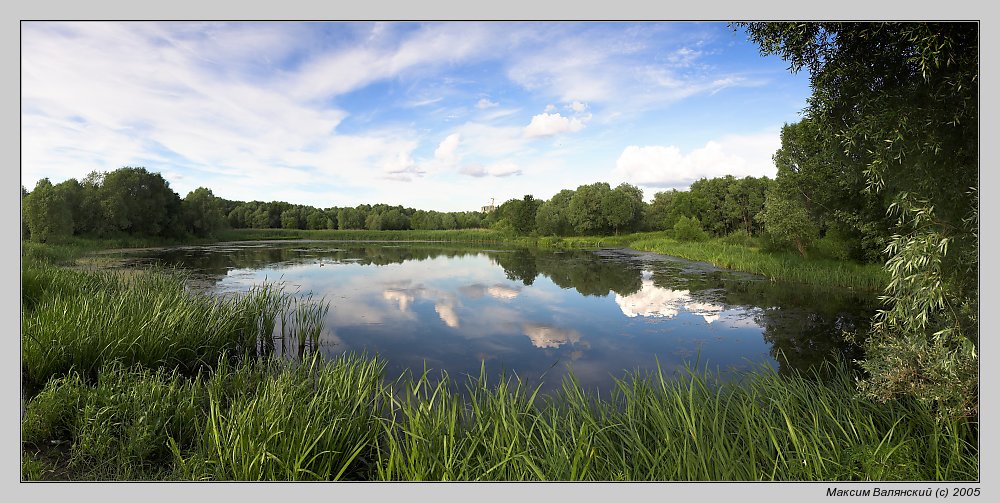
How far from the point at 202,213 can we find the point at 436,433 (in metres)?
34.1

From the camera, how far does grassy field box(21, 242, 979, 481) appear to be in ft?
10.2

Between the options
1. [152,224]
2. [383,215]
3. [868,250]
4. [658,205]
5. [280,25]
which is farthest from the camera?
[658,205]

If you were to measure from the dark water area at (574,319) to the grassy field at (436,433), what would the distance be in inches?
24.6

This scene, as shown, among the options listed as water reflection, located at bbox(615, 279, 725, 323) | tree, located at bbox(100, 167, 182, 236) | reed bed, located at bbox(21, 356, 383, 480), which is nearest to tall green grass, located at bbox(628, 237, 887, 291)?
water reflection, located at bbox(615, 279, 725, 323)

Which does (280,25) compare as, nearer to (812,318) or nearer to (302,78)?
(302,78)

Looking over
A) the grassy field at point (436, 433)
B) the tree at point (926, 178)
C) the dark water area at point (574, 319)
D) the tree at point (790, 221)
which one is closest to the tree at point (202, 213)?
the dark water area at point (574, 319)

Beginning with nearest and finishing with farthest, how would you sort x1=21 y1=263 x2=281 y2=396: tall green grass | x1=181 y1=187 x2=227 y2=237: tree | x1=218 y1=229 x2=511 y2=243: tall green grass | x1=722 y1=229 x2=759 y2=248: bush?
x1=21 y1=263 x2=281 y2=396: tall green grass
x1=722 y1=229 x2=759 y2=248: bush
x1=181 y1=187 x2=227 y2=237: tree
x1=218 y1=229 x2=511 y2=243: tall green grass

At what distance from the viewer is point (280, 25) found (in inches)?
218

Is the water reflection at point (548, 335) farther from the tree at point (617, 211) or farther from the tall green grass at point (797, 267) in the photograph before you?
the tree at point (617, 211)

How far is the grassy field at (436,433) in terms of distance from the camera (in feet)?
10.2

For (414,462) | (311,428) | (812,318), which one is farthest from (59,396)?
(812,318)

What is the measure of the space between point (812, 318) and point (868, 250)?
455 centimetres

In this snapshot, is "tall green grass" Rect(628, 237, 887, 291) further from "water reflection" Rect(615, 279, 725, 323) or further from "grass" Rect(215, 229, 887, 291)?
"water reflection" Rect(615, 279, 725, 323)

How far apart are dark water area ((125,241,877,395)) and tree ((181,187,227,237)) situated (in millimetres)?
12192
